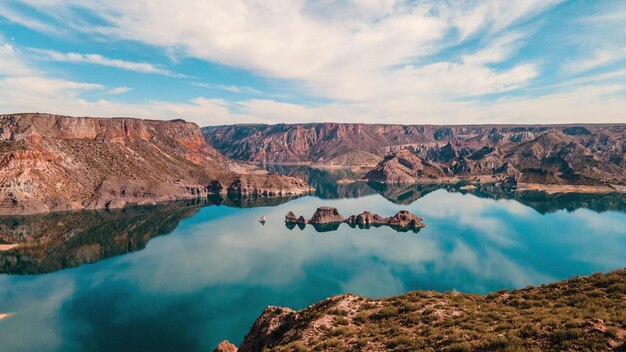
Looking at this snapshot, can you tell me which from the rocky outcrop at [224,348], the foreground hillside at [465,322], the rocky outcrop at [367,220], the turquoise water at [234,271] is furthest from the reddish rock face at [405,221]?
the rocky outcrop at [224,348]

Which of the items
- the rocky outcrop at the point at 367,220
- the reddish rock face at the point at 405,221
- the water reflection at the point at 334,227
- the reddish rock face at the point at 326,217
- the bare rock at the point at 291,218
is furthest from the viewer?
the bare rock at the point at 291,218

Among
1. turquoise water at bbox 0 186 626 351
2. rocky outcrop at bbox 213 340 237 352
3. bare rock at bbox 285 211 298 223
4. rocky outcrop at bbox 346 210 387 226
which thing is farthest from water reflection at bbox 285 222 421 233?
rocky outcrop at bbox 213 340 237 352

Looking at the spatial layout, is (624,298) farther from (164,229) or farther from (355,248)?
(164,229)

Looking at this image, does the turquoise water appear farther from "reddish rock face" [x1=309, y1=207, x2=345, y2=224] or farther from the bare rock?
"reddish rock face" [x1=309, y1=207, x2=345, y2=224]

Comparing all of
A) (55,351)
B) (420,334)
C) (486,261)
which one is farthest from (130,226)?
(420,334)

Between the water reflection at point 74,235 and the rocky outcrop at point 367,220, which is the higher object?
the water reflection at point 74,235

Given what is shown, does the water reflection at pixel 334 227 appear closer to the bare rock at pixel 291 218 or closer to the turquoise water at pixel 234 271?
the bare rock at pixel 291 218
